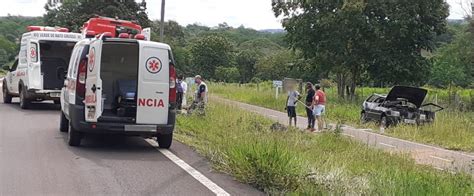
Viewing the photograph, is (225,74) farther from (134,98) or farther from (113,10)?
(134,98)

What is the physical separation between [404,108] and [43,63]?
42.2 ft

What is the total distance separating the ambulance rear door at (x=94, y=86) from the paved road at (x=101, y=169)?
2.25 feet

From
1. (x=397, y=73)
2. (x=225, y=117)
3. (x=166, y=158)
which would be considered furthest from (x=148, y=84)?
(x=397, y=73)

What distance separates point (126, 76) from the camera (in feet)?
41.8

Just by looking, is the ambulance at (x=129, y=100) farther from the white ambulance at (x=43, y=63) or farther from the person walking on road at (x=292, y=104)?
the person walking on road at (x=292, y=104)

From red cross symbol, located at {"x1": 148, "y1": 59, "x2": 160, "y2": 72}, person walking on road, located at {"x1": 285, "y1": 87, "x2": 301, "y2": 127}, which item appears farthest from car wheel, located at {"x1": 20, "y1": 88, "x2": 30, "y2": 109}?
red cross symbol, located at {"x1": 148, "y1": 59, "x2": 160, "y2": 72}

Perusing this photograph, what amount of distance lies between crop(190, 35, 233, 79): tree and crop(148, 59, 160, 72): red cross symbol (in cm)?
5845

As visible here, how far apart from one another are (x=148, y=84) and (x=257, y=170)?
11.9 feet

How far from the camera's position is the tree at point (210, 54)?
7006 cm

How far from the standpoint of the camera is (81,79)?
11297mm

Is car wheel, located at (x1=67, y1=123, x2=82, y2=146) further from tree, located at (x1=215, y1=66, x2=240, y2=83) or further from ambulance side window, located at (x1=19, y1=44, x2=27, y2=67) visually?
tree, located at (x1=215, y1=66, x2=240, y2=83)

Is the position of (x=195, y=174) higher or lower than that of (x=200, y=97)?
lower

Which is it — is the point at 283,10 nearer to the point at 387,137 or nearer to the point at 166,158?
the point at 387,137

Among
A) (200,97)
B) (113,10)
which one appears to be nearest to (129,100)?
(200,97)
